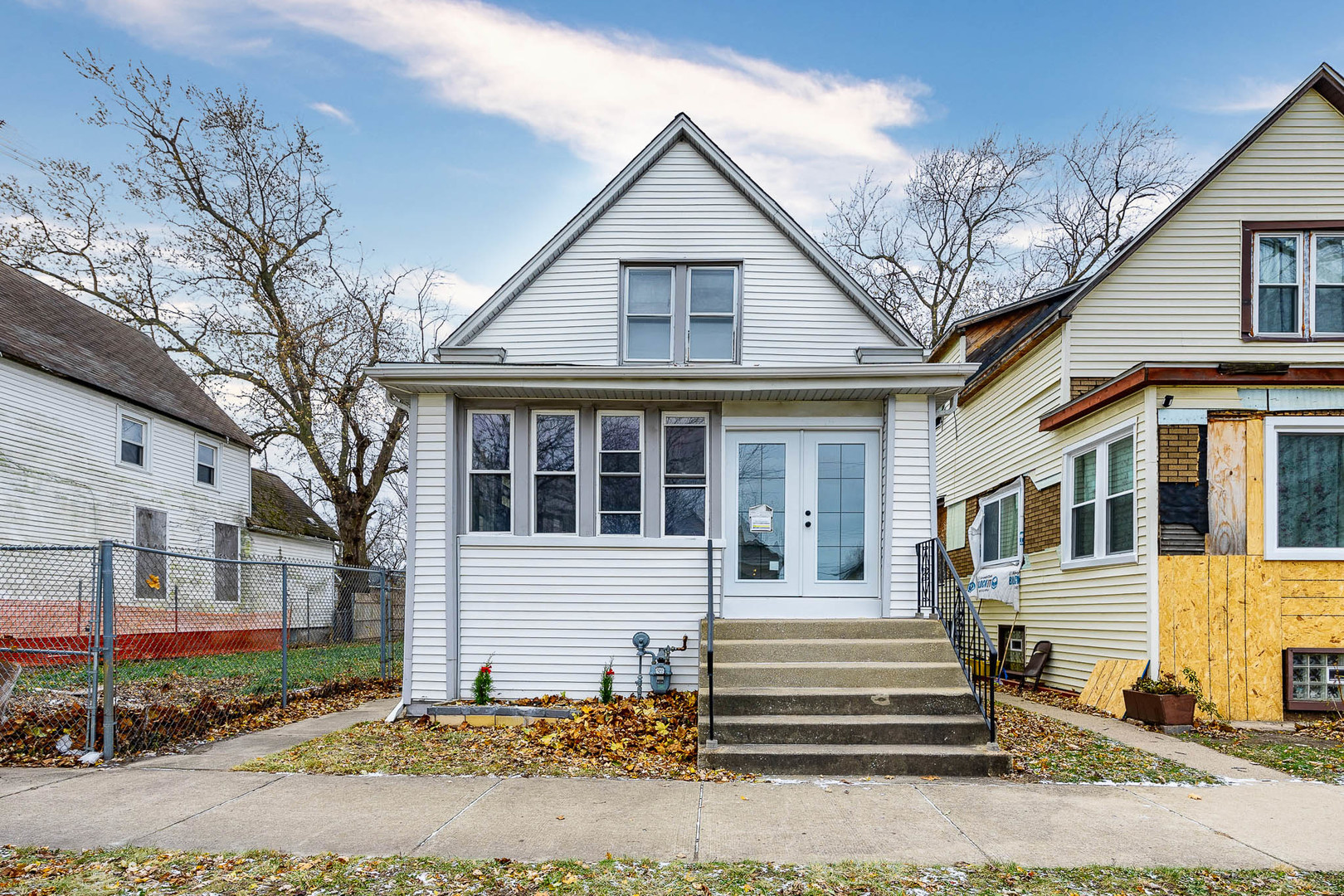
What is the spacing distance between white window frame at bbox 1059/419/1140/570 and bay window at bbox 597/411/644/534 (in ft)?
18.9

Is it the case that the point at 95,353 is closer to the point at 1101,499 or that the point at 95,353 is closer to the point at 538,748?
the point at 538,748

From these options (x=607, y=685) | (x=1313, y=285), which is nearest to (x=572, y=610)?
(x=607, y=685)

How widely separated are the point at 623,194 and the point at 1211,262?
26.4ft

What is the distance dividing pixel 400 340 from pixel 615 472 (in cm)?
1917

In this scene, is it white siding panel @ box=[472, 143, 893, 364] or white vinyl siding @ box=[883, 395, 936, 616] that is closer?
white vinyl siding @ box=[883, 395, 936, 616]

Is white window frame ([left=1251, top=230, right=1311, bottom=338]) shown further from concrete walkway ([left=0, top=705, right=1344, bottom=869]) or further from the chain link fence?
the chain link fence

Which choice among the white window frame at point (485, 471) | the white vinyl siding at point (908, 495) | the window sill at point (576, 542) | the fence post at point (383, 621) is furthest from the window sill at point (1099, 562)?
the fence post at point (383, 621)

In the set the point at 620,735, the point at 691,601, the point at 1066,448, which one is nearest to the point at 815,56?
the point at 1066,448

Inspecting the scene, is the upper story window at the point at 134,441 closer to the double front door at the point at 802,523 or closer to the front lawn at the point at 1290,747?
the double front door at the point at 802,523

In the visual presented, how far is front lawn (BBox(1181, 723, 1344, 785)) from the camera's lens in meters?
7.00

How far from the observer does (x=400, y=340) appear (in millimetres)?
26484

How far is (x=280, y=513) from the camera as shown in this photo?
26297mm

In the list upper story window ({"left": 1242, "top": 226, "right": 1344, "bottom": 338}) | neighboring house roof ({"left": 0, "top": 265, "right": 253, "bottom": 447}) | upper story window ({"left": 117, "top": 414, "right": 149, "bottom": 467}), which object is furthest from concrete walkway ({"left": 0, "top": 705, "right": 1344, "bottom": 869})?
Result: upper story window ({"left": 117, "top": 414, "right": 149, "bottom": 467})

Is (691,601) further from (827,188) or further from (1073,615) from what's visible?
(827,188)
